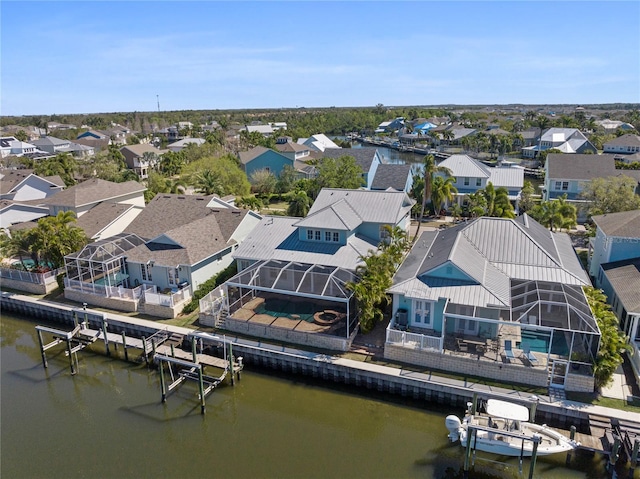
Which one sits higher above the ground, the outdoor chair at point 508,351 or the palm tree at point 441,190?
the palm tree at point 441,190

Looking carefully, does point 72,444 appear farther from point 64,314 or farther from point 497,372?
point 497,372

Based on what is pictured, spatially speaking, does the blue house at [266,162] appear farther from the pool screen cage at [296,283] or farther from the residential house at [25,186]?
the pool screen cage at [296,283]

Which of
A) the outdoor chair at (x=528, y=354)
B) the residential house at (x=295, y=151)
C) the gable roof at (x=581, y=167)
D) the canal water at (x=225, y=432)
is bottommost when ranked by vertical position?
the canal water at (x=225, y=432)

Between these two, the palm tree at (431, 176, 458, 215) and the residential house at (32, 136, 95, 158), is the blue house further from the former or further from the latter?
the residential house at (32, 136, 95, 158)

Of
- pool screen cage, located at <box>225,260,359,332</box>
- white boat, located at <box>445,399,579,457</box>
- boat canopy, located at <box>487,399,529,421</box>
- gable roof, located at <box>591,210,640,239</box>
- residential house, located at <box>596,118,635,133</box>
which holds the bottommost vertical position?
white boat, located at <box>445,399,579,457</box>

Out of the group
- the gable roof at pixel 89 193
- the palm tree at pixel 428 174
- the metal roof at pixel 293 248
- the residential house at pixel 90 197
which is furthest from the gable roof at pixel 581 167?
the gable roof at pixel 89 193

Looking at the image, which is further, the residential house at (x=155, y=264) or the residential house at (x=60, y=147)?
the residential house at (x=60, y=147)

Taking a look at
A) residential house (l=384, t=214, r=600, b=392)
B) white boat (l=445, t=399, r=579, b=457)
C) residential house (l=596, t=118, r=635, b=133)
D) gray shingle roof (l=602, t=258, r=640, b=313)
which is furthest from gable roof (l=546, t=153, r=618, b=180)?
residential house (l=596, t=118, r=635, b=133)
